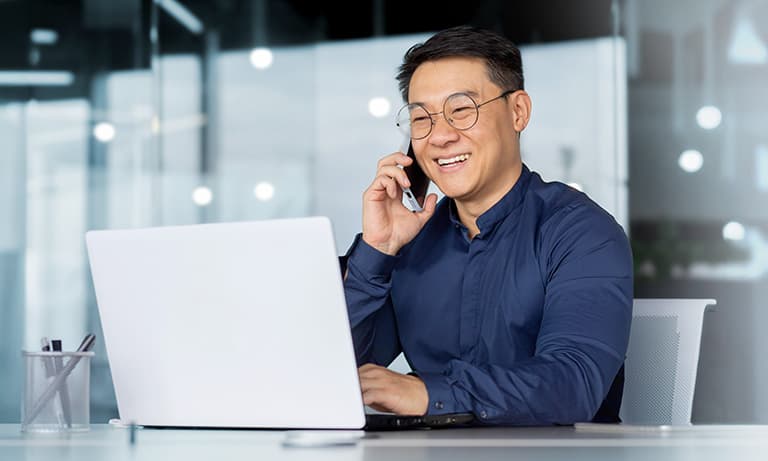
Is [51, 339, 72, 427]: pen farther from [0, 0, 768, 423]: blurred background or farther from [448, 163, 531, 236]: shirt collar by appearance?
[0, 0, 768, 423]: blurred background

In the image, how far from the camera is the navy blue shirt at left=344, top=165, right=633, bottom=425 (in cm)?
170

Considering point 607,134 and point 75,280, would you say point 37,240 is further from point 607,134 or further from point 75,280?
point 607,134

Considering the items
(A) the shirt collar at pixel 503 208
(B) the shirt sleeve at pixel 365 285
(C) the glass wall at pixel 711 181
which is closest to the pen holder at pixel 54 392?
(B) the shirt sleeve at pixel 365 285

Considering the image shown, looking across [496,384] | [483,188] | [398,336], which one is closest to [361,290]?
[398,336]

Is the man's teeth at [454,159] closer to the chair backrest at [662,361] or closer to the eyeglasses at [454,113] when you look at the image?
the eyeglasses at [454,113]

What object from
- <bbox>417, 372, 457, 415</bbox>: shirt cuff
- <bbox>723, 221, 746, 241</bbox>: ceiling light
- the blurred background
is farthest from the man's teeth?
<bbox>723, 221, 746, 241</bbox>: ceiling light

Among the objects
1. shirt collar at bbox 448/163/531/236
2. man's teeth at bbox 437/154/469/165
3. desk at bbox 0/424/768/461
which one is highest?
man's teeth at bbox 437/154/469/165

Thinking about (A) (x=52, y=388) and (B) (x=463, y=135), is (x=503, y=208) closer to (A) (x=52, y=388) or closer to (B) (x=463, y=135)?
(B) (x=463, y=135)

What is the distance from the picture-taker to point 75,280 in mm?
5148

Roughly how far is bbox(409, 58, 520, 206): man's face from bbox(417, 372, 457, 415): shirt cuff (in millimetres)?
651

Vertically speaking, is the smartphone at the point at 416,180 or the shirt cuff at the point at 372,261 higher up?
the smartphone at the point at 416,180

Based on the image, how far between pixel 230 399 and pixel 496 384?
41cm

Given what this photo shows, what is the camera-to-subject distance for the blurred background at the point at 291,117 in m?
4.79

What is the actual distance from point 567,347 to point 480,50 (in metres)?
0.71
